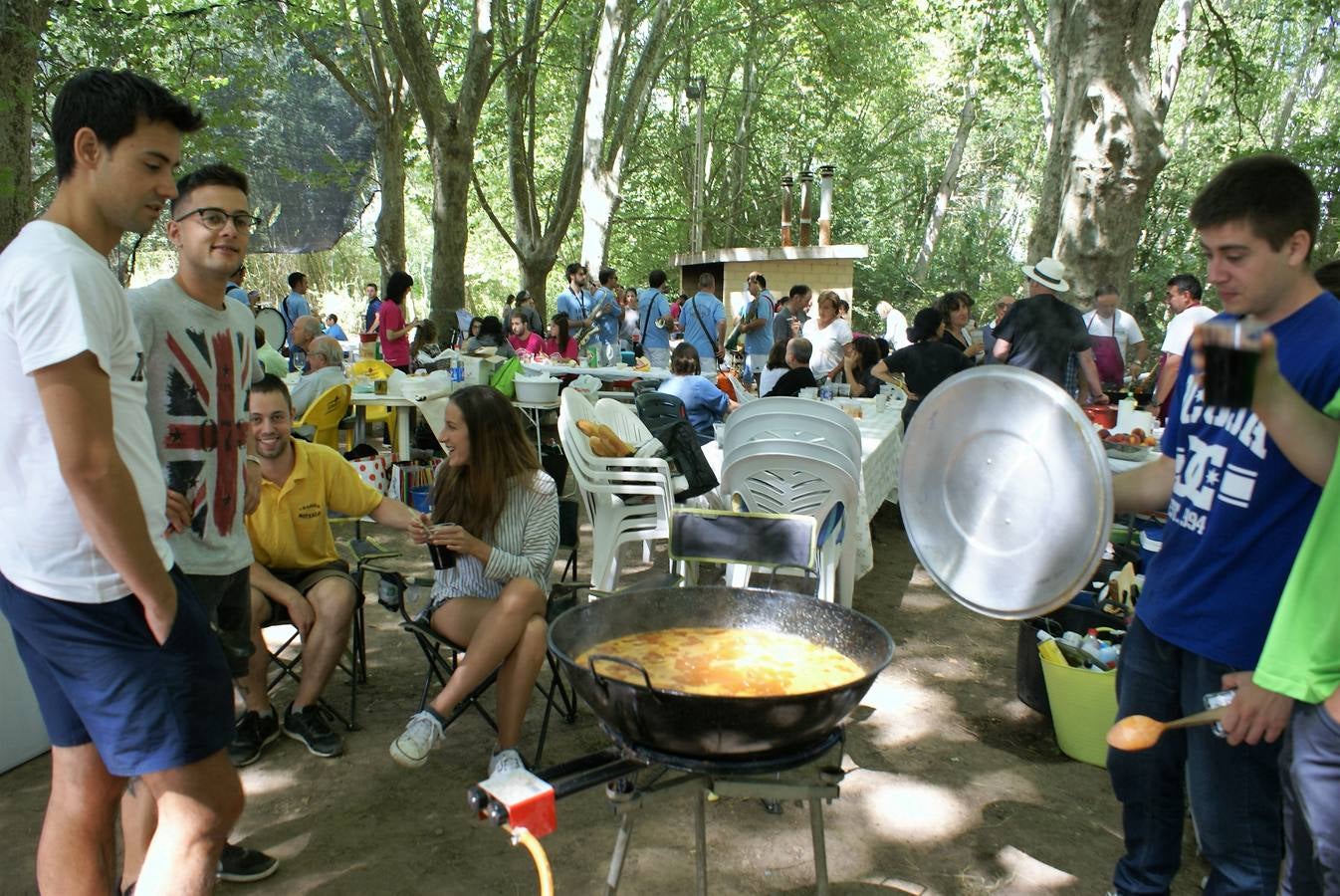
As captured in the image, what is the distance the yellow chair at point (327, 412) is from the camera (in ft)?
21.3

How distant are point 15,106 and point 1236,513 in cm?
617

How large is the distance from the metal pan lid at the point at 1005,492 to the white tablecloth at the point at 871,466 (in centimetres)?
215

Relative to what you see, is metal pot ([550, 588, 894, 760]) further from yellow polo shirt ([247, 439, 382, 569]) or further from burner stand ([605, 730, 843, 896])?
yellow polo shirt ([247, 439, 382, 569])

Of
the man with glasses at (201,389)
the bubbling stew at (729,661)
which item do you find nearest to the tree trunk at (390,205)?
the man with glasses at (201,389)

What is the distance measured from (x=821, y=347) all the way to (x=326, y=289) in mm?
22264

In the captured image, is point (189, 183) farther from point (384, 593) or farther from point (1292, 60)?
point (1292, 60)

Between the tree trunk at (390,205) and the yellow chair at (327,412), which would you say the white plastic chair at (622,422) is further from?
the tree trunk at (390,205)

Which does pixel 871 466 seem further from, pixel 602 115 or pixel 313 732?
pixel 602 115

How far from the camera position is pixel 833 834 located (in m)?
3.06

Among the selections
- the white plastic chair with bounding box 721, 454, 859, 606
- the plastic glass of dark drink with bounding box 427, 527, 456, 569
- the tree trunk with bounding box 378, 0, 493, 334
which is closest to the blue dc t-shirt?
the plastic glass of dark drink with bounding box 427, 527, 456, 569

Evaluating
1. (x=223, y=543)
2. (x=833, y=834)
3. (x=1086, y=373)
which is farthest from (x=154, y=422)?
(x=1086, y=373)

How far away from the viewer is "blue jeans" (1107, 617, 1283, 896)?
1889mm

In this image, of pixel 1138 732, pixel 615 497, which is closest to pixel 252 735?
pixel 615 497

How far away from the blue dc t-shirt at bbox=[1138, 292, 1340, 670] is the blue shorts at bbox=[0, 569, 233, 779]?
81.0 inches
